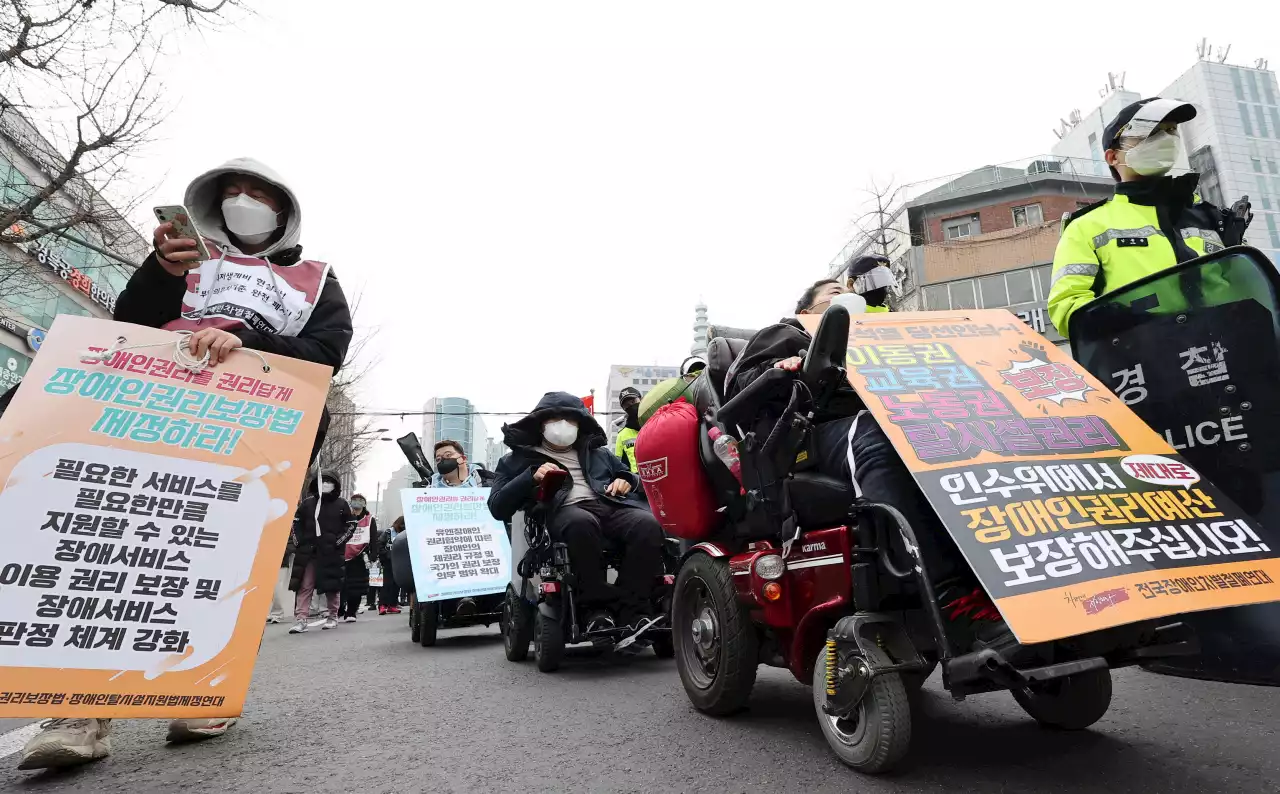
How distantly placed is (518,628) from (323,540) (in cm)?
531

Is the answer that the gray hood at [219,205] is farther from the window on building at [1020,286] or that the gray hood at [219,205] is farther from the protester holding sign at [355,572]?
the window on building at [1020,286]

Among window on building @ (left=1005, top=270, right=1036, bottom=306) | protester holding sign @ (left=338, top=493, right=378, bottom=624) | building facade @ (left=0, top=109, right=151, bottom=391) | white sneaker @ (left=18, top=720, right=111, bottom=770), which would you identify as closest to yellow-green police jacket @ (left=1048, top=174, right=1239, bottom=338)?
white sneaker @ (left=18, top=720, right=111, bottom=770)

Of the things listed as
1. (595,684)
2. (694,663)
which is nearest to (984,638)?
(694,663)

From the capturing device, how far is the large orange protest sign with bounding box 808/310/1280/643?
1.66 meters

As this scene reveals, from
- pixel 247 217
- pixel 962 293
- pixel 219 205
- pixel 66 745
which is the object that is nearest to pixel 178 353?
pixel 247 217

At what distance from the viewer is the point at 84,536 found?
78.2 inches

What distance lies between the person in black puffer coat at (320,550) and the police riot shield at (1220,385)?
872cm

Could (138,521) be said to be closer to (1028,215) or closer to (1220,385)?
(1220,385)

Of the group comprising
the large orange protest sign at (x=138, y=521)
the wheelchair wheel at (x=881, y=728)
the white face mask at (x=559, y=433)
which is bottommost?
the wheelchair wheel at (x=881, y=728)

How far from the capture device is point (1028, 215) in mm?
35062

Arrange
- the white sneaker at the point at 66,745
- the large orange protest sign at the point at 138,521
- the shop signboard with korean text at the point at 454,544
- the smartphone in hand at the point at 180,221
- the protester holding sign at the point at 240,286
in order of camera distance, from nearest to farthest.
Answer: the large orange protest sign at the point at 138,521 → the white sneaker at the point at 66,745 → the smartphone in hand at the point at 180,221 → the protester holding sign at the point at 240,286 → the shop signboard with korean text at the point at 454,544

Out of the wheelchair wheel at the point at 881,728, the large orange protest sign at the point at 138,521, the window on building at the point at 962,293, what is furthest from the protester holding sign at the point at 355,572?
the window on building at the point at 962,293

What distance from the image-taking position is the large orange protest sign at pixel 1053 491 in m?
1.66

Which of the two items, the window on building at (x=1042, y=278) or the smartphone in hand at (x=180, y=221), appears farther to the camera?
the window on building at (x=1042, y=278)
